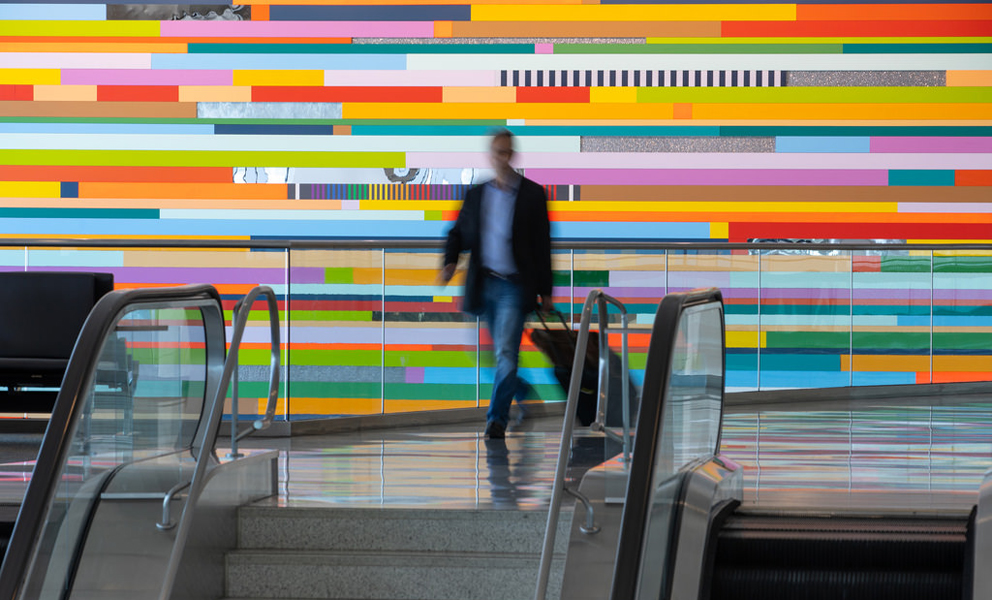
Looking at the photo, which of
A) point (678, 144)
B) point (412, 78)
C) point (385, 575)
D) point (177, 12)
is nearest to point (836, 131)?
point (678, 144)

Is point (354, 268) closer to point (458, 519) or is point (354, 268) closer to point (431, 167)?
point (458, 519)

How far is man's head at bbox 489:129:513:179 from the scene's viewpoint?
5.22 metres

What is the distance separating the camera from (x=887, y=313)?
8312mm

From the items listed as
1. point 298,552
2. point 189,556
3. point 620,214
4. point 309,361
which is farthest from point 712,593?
point 620,214

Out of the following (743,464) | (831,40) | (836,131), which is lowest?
(743,464)

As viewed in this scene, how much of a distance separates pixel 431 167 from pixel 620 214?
164 centimetres

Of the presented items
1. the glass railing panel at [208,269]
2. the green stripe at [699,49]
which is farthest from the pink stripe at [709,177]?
the glass railing panel at [208,269]

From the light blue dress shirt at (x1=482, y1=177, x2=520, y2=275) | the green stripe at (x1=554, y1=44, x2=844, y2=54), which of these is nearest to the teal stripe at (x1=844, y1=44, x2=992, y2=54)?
the green stripe at (x1=554, y1=44, x2=844, y2=54)

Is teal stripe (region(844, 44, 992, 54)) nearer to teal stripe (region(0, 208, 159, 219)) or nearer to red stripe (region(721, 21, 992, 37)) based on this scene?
red stripe (region(721, 21, 992, 37))

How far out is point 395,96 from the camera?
32.8 feet

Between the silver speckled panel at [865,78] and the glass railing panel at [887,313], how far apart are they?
2.18m

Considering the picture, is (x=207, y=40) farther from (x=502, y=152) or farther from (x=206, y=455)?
(x=206, y=455)

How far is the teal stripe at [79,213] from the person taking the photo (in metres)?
10.0

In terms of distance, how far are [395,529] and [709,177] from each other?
21.6ft
